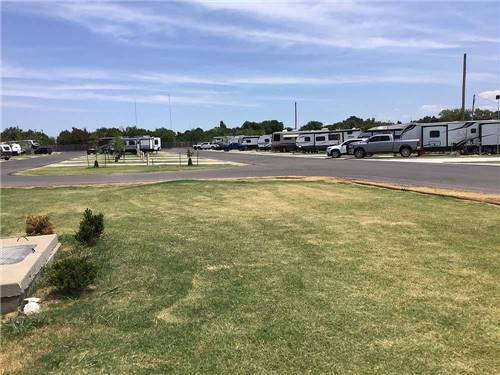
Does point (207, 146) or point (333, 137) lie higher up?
point (333, 137)

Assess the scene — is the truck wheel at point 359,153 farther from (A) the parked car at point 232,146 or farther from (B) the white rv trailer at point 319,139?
(A) the parked car at point 232,146

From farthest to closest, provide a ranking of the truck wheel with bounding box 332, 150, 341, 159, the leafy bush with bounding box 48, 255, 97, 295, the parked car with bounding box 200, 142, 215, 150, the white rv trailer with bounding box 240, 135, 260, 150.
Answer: the parked car with bounding box 200, 142, 215, 150, the white rv trailer with bounding box 240, 135, 260, 150, the truck wheel with bounding box 332, 150, 341, 159, the leafy bush with bounding box 48, 255, 97, 295

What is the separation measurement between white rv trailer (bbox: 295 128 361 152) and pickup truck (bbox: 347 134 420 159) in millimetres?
16209

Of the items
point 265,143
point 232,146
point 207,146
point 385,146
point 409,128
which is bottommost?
point 207,146

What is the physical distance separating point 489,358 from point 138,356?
254 cm

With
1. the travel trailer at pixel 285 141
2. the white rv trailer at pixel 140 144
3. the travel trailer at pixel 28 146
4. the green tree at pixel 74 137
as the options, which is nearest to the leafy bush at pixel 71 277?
the travel trailer at pixel 285 141

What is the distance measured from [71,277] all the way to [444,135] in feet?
136

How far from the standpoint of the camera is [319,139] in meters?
58.2

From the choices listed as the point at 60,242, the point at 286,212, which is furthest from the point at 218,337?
the point at 286,212

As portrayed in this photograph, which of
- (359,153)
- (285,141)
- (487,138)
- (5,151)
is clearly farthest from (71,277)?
(5,151)

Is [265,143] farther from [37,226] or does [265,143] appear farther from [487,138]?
[37,226]

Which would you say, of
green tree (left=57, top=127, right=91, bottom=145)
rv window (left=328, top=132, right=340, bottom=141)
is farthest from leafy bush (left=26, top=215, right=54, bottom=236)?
green tree (left=57, top=127, right=91, bottom=145)

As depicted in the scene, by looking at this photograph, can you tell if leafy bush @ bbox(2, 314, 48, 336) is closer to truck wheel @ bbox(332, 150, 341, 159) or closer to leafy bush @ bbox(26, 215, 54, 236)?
leafy bush @ bbox(26, 215, 54, 236)

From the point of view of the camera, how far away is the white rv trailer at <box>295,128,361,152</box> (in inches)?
2257
